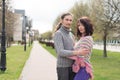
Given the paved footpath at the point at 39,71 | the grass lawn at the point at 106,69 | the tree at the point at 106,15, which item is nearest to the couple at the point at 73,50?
the paved footpath at the point at 39,71

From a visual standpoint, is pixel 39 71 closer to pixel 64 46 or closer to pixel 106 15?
pixel 64 46

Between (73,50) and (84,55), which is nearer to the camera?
(84,55)

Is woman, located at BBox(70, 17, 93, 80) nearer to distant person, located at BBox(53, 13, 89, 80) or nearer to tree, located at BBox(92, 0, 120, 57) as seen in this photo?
distant person, located at BBox(53, 13, 89, 80)

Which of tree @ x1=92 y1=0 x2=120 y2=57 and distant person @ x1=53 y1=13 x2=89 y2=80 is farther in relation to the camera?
tree @ x1=92 y1=0 x2=120 y2=57

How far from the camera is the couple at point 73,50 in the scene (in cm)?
587

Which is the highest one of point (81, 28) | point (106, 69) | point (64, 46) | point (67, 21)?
point (67, 21)

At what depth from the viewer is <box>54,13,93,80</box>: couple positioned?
587 cm

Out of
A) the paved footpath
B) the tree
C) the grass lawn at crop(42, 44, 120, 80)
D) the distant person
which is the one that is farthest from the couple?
the tree

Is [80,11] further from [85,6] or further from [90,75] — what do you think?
[90,75]

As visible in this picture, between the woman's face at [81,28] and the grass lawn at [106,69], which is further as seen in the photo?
the grass lawn at [106,69]

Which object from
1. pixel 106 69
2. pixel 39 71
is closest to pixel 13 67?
pixel 39 71

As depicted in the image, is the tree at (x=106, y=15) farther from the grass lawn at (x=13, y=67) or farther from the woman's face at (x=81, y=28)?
the woman's face at (x=81, y=28)

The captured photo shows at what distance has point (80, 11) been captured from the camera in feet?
163

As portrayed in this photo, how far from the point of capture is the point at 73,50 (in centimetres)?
608
